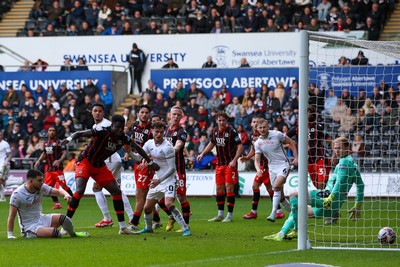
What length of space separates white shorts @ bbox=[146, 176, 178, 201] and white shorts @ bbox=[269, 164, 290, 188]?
143 inches

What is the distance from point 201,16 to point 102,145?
1967 centimetres

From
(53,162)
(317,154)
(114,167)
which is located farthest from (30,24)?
(317,154)

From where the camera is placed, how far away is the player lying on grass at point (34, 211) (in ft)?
50.2

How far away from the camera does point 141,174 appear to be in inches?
699

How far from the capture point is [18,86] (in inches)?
1404

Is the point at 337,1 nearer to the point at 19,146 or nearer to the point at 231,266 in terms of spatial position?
the point at 19,146

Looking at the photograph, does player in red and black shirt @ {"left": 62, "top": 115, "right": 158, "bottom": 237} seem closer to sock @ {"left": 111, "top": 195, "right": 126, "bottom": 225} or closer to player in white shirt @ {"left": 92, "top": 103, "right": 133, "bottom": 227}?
sock @ {"left": 111, "top": 195, "right": 126, "bottom": 225}

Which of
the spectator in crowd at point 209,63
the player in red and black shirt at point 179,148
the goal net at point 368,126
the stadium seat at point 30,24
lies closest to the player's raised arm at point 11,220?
the player in red and black shirt at point 179,148

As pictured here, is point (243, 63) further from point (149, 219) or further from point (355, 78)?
point (149, 219)

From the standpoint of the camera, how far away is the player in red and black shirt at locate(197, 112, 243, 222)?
67.7 feet

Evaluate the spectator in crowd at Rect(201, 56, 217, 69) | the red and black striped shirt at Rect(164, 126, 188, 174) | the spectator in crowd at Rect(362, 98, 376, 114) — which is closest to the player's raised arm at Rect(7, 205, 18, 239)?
the red and black striped shirt at Rect(164, 126, 188, 174)

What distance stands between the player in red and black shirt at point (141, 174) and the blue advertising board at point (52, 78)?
16.3m

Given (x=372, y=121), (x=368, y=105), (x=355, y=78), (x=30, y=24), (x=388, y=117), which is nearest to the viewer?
(x=388, y=117)

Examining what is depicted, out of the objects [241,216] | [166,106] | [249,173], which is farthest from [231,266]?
[166,106]
